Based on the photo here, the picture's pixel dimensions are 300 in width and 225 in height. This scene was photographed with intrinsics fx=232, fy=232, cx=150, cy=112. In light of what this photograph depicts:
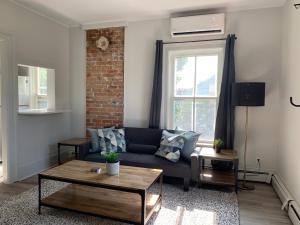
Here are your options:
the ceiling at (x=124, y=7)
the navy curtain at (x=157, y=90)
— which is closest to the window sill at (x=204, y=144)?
the navy curtain at (x=157, y=90)

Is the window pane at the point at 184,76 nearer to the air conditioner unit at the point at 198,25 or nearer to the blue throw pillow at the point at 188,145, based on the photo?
the air conditioner unit at the point at 198,25

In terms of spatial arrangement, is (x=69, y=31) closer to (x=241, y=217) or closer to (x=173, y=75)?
(x=173, y=75)

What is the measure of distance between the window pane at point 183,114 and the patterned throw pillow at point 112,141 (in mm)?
996

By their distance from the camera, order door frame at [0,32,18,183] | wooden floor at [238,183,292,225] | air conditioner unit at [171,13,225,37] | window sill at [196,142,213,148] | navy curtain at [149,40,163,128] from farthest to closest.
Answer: navy curtain at [149,40,163,128] → window sill at [196,142,213,148] → air conditioner unit at [171,13,225,37] → door frame at [0,32,18,183] → wooden floor at [238,183,292,225]

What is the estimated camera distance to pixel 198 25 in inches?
145

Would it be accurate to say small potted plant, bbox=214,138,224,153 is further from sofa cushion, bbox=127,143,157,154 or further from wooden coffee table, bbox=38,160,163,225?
wooden coffee table, bbox=38,160,163,225

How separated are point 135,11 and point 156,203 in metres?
2.94

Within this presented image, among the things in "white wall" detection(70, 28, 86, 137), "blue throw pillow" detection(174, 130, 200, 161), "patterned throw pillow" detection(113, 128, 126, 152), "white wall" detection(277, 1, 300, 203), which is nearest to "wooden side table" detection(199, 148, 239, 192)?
"blue throw pillow" detection(174, 130, 200, 161)

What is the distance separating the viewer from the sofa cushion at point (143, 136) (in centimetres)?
391

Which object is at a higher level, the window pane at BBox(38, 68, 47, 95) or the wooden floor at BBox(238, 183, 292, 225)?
the window pane at BBox(38, 68, 47, 95)

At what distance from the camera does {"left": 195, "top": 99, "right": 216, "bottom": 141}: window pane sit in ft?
12.9

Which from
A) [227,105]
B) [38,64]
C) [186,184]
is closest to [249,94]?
[227,105]

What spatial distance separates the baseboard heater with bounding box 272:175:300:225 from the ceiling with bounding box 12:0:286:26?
2.58 metres

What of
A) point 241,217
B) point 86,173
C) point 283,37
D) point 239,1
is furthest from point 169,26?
point 241,217
